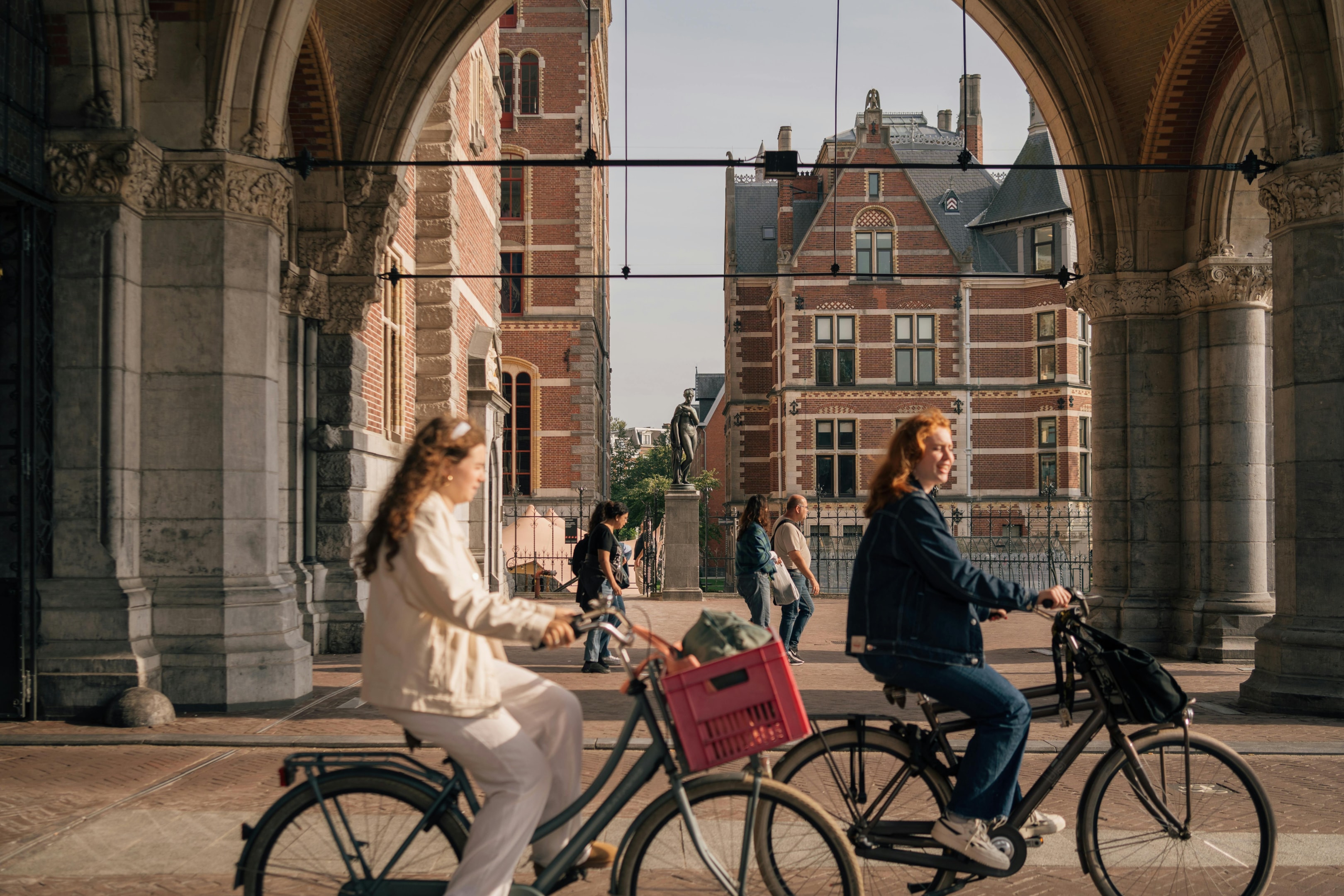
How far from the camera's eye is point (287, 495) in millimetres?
12125

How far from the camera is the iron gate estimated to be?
809 centimetres

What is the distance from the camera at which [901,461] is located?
3992mm

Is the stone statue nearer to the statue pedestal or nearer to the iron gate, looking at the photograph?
the statue pedestal

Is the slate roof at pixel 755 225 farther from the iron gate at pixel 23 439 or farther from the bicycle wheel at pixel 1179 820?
the bicycle wheel at pixel 1179 820

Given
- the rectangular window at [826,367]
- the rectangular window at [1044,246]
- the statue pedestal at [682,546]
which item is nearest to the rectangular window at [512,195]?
the rectangular window at [826,367]

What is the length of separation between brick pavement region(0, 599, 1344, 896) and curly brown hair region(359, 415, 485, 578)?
50.2 inches

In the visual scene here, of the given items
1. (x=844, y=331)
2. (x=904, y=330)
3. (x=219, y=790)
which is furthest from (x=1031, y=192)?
(x=219, y=790)

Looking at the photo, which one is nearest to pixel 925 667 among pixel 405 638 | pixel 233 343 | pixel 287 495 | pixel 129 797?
pixel 405 638

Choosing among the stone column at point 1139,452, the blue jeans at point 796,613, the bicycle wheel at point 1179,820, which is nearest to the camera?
the bicycle wheel at point 1179,820

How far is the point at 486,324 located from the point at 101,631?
14577 mm

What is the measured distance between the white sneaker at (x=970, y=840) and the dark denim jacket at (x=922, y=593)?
19.5 inches

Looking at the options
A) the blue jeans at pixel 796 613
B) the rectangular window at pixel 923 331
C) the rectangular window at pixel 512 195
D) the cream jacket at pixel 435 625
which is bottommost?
the blue jeans at pixel 796 613

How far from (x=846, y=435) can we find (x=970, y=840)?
1448 inches

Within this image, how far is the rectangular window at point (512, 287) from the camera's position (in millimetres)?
38531
